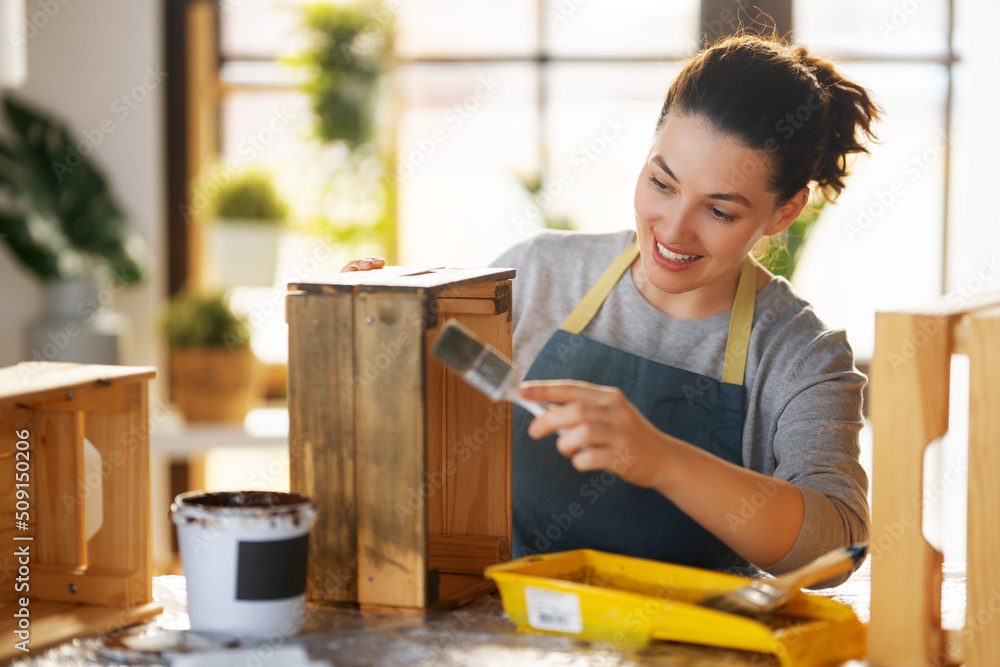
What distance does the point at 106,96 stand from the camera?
3.97 meters

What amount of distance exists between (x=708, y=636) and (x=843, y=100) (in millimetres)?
891

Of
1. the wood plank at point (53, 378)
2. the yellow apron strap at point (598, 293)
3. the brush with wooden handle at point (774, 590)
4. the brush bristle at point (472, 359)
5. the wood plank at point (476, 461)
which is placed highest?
the yellow apron strap at point (598, 293)

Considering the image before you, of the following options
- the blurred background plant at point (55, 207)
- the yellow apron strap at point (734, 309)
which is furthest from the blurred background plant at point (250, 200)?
the yellow apron strap at point (734, 309)

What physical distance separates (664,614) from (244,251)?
3084mm

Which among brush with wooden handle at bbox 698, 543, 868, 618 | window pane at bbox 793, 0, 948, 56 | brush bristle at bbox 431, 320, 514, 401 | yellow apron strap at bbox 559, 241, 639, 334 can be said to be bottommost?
brush with wooden handle at bbox 698, 543, 868, 618

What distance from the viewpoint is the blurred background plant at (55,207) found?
369 cm

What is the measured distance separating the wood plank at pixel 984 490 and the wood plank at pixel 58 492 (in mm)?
916

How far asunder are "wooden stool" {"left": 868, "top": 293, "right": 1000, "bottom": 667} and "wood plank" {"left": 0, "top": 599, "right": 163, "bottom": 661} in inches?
29.6

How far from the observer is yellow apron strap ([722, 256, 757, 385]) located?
1.50 m

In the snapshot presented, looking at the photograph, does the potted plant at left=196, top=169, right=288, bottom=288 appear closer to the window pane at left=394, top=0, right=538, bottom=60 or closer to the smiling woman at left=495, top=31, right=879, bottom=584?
the window pane at left=394, top=0, right=538, bottom=60

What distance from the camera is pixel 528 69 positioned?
4.02 metres

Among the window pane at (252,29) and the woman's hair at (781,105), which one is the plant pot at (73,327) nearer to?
the window pane at (252,29)

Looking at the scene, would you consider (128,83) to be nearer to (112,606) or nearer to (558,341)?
(558,341)

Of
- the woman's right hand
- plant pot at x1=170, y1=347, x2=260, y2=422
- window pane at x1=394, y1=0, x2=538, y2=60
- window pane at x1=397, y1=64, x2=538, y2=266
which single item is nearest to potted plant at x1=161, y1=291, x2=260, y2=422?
plant pot at x1=170, y1=347, x2=260, y2=422
